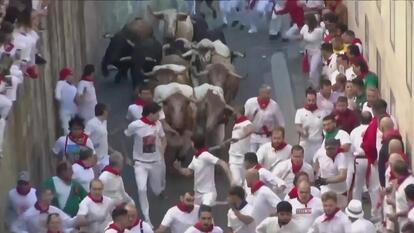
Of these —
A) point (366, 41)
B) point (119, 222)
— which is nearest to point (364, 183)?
point (119, 222)

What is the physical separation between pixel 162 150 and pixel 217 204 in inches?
46.4

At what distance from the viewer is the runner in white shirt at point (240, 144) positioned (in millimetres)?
24516

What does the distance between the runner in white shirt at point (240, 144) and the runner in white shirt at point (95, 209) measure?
9.38 feet

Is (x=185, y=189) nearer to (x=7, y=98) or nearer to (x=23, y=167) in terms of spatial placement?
(x=23, y=167)

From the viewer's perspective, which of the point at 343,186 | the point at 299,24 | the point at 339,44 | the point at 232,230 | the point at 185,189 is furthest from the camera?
the point at 299,24

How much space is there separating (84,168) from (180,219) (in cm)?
225

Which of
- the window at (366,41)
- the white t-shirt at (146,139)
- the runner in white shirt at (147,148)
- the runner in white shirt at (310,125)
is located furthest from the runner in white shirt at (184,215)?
the window at (366,41)

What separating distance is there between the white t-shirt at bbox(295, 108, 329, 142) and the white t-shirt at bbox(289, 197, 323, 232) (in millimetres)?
3848

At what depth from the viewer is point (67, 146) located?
2397cm

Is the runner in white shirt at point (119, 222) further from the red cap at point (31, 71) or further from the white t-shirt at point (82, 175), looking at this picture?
the red cap at point (31, 71)

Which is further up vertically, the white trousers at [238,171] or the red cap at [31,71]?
the red cap at [31,71]

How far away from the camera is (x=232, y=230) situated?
2177 centimetres

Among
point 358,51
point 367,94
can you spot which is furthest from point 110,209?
point 358,51

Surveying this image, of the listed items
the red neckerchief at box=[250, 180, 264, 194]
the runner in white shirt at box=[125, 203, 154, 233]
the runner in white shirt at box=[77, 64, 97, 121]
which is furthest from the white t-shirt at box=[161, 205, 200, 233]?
the runner in white shirt at box=[77, 64, 97, 121]
